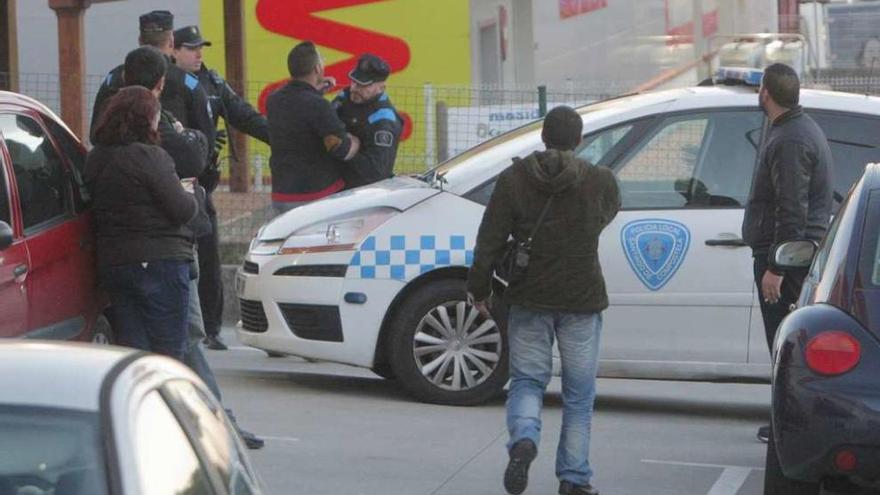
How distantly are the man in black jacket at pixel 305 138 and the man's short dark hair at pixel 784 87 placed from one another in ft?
10.5

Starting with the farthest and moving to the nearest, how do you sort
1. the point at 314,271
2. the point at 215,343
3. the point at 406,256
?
the point at 215,343 → the point at 314,271 → the point at 406,256

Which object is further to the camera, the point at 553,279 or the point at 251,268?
the point at 251,268

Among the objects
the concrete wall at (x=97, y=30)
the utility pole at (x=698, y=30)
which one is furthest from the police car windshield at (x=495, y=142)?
the utility pole at (x=698, y=30)

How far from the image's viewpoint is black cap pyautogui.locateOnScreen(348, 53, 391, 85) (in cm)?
1028

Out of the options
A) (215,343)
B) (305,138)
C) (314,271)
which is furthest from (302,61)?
(215,343)

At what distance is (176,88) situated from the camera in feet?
29.4

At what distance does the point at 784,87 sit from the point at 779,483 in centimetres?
225

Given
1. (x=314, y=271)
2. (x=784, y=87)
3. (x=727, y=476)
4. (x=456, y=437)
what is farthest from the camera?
(x=314, y=271)

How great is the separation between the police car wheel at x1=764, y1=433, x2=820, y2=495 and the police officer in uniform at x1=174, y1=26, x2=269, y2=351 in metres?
4.20

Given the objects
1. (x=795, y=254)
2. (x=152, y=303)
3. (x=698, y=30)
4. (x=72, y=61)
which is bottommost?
(x=152, y=303)

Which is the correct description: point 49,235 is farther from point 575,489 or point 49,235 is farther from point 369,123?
point 369,123

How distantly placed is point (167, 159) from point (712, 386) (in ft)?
14.7

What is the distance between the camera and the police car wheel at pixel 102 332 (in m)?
7.43

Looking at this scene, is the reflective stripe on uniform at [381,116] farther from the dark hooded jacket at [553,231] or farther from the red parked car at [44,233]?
the dark hooded jacket at [553,231]
